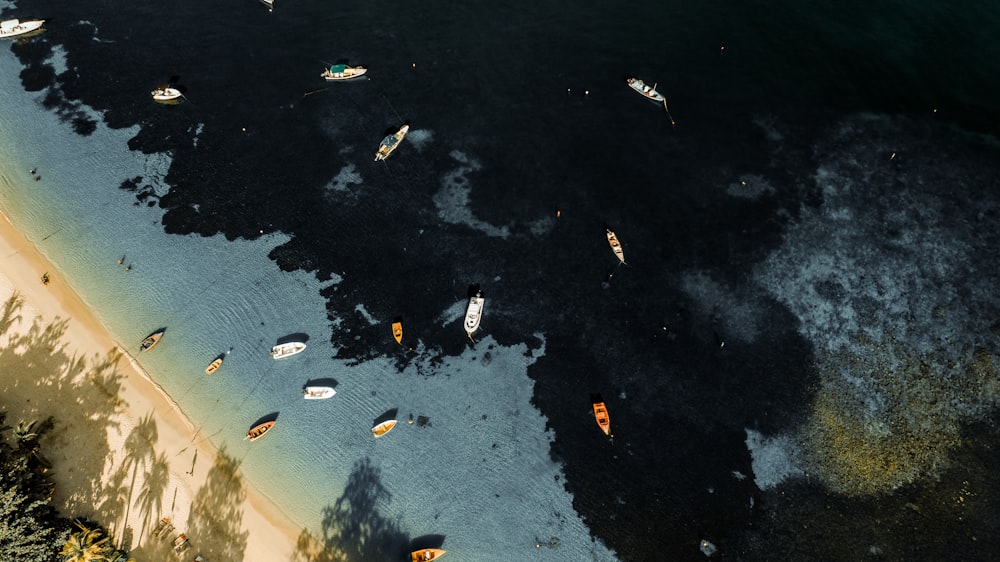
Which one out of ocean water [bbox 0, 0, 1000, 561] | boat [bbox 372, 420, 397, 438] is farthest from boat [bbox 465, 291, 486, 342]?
boat [bbox 372, 420, 397, 438]

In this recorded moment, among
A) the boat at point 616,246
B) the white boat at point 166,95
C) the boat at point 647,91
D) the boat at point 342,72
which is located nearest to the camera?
the boat at point 616,246

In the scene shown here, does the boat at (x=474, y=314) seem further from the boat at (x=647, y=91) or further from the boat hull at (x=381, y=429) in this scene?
the boat at (x=647, y=91)

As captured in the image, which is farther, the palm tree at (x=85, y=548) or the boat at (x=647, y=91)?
the boat at (x=647, y=91)

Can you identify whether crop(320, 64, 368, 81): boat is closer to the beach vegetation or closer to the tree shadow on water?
the beach vegetation

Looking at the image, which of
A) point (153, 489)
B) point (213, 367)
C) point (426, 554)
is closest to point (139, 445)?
point (153, 489)

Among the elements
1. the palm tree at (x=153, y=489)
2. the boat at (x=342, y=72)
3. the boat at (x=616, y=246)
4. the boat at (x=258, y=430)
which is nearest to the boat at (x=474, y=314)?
the boat at (x=616, y=246)

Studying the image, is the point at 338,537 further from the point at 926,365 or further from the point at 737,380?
the point at 926,365

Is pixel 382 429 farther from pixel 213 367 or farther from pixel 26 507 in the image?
pixel 26 507
